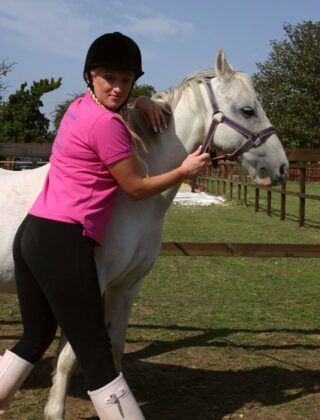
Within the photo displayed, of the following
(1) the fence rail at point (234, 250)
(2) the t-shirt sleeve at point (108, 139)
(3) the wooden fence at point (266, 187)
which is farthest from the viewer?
(3) the wooden fence at point (266, 187)

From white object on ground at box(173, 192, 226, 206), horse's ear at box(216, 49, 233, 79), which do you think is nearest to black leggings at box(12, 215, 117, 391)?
horse's ear at box(216, 49, 233, 79)

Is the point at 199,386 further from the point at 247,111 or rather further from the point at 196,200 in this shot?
the point at 196,200

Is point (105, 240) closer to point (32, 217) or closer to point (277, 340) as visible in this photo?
point (32, 217)

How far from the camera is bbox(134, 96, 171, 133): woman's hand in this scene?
2.82m

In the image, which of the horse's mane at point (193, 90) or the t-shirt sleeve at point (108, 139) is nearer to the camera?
the t-shirt sleeve at point (108, 139)

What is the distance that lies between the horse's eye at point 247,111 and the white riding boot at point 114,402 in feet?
5.23

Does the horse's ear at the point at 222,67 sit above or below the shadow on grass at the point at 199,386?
above

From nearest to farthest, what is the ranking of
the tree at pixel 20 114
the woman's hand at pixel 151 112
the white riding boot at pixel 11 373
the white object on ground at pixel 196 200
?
1. the white riding boot at pixel 11 373
2. the woman's hand at pixel 151 112
3. the tree at pixel 20 114
4. the white object on ground at pixel 196 200

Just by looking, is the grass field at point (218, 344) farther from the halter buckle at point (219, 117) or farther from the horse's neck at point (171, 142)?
the halter buckle at point (219, 117)

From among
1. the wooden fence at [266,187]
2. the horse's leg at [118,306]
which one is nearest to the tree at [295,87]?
the wooden fence at [266,187]

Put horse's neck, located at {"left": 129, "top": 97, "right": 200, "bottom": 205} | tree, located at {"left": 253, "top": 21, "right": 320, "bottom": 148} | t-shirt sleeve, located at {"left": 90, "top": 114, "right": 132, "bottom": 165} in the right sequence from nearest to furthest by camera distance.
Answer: t-shirt sleeve, located at {"left": 90, "top": 114, "right": 132, "bottom": 165} < horse's neck, located at {"left": 129, "top": 97, "right": 200, "bottom": 205} < tree, located at {"left": 253, "top": 21, "right": 320, "bottom": 148}

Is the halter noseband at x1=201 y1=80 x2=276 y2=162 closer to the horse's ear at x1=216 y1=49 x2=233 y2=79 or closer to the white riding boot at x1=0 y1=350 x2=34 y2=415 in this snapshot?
the horse's ear at x1=216 y1=49 x2=233 y2=79

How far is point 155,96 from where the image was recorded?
312 centimetres

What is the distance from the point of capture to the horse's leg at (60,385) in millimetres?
2885
